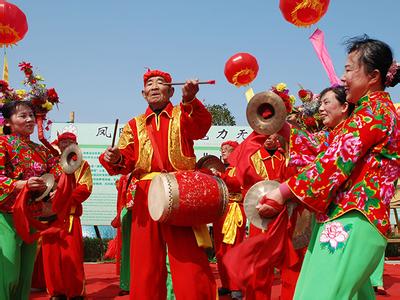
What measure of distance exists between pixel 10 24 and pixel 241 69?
8.55 feet

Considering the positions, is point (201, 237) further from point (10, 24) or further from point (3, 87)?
point (10, 24)

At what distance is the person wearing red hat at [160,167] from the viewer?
3.45m

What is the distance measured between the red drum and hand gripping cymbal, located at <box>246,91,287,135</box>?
564 millimetres

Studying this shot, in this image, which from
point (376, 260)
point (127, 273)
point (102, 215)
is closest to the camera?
point (376, 260)

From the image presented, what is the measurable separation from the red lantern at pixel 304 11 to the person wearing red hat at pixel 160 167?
199 centimetres

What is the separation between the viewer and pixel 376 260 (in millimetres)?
2160

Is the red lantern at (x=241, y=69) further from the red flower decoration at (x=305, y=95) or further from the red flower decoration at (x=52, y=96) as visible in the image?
the red flower decoration at (x=52, y=96)

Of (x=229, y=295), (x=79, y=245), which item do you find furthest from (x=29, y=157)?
(x=229, y=295)

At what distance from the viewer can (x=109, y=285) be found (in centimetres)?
699

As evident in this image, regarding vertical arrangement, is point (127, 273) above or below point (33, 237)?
below

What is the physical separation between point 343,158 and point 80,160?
218 cm

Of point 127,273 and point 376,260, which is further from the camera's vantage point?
point 127,273

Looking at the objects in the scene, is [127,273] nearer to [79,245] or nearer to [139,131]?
[79,245]

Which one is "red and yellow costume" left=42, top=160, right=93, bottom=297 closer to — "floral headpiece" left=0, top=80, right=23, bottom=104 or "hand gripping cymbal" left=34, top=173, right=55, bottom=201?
"floral headpiece" left=0, top=80, right=23, bottom=104
